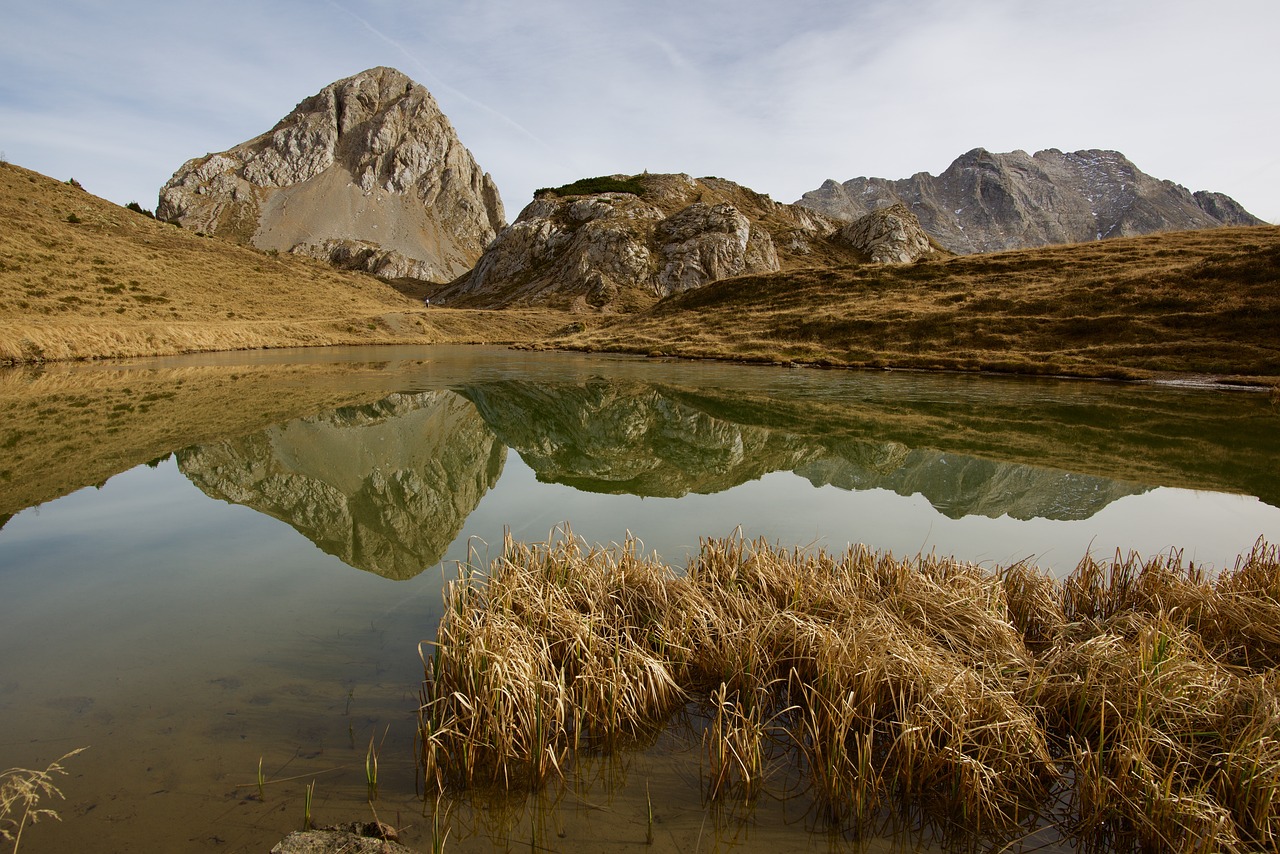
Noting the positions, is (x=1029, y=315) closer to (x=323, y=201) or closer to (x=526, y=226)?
(x=526, y=226)

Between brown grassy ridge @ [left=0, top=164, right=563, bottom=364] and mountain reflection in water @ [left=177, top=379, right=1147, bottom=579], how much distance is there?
34.0 meters

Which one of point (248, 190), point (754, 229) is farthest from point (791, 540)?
point (248, 190)

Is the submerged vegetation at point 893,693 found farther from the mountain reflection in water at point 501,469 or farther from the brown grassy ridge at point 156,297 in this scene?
the brown grassy ridge at point 156,297

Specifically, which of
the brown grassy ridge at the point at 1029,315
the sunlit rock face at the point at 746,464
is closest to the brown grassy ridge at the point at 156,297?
the brown grassy ridge at the point at 1029,315

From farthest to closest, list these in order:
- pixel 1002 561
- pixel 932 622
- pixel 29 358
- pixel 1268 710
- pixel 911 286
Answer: pixel 911 286 → pixel 29 358 → pixel 1002 561 → pixel 932 622 → pixel 1268 710

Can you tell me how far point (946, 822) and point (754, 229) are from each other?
116918mm

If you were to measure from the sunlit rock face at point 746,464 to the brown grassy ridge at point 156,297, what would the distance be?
38567mm

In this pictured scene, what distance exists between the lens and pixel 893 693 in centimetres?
493

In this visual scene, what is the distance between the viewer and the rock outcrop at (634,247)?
10344 centimetres

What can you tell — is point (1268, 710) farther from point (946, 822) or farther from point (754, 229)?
point (754, 229)

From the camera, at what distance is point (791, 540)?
1049 cm

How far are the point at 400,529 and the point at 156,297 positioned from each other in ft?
219

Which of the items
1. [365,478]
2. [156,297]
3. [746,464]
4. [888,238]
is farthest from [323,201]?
[746,464]

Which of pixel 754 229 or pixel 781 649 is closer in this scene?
pixel 781 649
